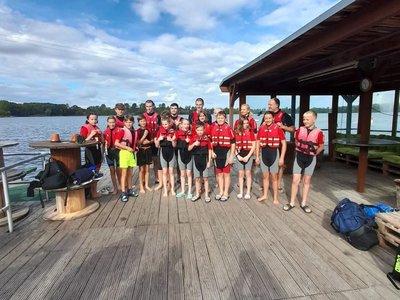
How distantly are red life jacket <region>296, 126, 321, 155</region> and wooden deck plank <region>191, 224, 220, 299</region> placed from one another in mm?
1807

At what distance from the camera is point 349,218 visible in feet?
9.59

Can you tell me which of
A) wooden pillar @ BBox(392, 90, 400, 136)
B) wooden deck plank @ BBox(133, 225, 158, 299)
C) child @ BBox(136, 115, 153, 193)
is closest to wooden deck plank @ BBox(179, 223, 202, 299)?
wooden deck plank @ BBox(133, 225, 158, 299)

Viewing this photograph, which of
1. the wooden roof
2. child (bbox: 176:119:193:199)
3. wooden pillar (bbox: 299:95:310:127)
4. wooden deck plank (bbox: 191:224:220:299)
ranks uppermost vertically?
the wooden roof

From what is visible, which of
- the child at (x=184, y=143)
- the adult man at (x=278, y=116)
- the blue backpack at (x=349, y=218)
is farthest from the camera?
the child at (x=184, y=143)

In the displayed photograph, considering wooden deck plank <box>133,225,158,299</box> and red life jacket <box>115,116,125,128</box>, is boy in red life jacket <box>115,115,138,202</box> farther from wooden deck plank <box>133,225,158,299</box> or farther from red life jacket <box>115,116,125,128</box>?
wooden deck plank <box>133,225,158,299</box>

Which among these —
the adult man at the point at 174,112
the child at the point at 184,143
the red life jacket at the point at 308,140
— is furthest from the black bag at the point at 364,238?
the adult man at the point at 174,112

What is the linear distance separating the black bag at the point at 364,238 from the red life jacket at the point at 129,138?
10.8 ft

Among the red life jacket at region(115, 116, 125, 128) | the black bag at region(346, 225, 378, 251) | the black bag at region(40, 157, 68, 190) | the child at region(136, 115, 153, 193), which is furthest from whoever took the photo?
the child at region(136, 115, 153, 193)

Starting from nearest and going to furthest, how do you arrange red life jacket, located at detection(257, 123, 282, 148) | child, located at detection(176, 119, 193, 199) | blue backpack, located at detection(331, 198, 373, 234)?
blue backpack, located at detection(331, 198, 373, 234) → red life jacket, located at detection(257, 123, 282, 148) → child, located at detection(176, 119, 193, 199)

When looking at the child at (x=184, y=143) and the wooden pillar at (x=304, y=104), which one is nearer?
A: the child at (x=184, y=143)

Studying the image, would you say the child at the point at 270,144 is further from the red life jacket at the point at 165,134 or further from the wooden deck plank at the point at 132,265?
the wooden deck plank at the point at 132,265

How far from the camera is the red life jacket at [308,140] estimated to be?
3.62m

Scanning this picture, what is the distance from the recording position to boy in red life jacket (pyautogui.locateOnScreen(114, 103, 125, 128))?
454 cm

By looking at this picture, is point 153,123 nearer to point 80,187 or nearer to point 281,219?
point 80,187
